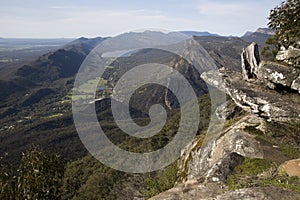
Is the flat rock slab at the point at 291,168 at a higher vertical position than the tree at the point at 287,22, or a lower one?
lower

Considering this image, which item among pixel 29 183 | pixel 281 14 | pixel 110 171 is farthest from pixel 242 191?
pixel 110 171

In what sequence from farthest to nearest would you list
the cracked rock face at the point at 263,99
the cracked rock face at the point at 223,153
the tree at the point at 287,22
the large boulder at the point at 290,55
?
the tree at the point at 287,22
the large boulder at the point at 290,55
the cracked rock face at the point at 263,99
the cracked rock face at the point at 223,153

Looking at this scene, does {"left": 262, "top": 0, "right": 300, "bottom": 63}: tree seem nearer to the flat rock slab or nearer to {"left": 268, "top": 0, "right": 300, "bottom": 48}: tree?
{"left": 268, "top": 0, "right": 300, "bottom": 48}: tree

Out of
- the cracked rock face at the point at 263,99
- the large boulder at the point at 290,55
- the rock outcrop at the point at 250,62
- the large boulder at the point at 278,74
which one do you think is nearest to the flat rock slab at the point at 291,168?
the cracked rock face at the point at 263,99

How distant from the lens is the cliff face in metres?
16.7

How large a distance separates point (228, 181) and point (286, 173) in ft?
11.7

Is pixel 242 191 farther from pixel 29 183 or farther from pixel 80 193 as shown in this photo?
pixel 80 193

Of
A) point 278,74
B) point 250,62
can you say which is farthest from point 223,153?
point 250,62

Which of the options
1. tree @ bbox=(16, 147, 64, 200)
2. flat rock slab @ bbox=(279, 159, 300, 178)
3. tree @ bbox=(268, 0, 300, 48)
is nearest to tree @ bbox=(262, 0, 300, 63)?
tree @ bbox=(268, 0, 300, 48)

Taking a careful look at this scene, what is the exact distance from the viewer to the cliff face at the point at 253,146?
16734 millimetres

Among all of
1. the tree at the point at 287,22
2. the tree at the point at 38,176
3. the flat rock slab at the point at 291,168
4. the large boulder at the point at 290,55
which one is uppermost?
the tree at the point at 287,22

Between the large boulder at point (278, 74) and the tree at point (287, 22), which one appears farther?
the tree at point (287, 22)

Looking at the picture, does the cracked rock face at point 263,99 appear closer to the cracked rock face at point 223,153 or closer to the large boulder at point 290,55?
the cracked rock face at point 223,153

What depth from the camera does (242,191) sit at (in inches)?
596
